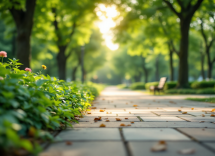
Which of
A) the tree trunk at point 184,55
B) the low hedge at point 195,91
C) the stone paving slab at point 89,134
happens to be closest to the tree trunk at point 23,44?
the stone paving slab at point 89,134

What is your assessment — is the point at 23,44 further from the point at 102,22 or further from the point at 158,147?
the point at 102,22

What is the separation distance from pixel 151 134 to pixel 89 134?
898 mm

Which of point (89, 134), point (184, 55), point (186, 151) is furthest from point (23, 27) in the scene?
point (184, 55)

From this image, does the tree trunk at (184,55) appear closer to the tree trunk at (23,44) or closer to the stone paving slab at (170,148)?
the tree trunk at (23,44)

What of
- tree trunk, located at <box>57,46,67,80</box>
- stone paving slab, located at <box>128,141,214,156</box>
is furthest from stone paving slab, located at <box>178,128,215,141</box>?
tree trunk, located at <box>57,46,67,80</box>

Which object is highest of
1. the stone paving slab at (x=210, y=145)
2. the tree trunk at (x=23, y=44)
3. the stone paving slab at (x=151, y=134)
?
the tree trunk at (x=23, y=44)

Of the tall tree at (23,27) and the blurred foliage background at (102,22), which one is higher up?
the blurred foliage background at (102,22)

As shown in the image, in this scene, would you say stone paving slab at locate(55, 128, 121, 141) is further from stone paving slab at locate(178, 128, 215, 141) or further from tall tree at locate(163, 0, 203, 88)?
tall tree at locate(163, 0, 203, 88)

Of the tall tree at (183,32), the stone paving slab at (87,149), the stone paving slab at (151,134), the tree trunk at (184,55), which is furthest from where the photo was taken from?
the tree trunk at (184,55)

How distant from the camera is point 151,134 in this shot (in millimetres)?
2701

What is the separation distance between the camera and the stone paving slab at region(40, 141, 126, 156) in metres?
1.94

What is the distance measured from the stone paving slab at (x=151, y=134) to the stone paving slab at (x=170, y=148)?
6.4 inches

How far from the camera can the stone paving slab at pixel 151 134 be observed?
2.49 metres

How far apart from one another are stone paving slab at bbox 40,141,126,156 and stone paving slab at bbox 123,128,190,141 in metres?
0.35
